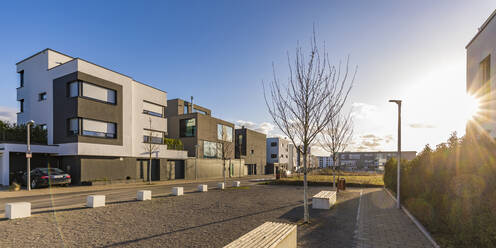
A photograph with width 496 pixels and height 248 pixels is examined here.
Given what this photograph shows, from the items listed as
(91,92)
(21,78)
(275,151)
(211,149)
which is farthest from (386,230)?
(275,151)

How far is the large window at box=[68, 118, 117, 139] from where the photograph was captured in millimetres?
22094

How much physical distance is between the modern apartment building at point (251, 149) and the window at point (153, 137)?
72.8 feet

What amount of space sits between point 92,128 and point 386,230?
2430 cm

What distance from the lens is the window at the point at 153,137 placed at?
28938mm

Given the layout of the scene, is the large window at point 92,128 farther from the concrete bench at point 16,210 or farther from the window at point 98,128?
the concrete bench at point 16,210

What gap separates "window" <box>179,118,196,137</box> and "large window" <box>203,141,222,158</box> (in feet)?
8.76

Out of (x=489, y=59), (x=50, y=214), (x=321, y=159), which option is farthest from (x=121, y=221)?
(x=321, y=159)

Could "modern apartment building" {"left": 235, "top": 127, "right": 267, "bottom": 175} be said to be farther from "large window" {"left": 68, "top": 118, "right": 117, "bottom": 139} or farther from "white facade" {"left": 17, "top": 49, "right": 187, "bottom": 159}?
"large window" {"left": 68, "top": 118, "right": 117, "bottom": 139}

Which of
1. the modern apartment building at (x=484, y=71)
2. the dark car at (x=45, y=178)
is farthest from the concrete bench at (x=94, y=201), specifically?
the modern apartment building at (x=484, y=71)

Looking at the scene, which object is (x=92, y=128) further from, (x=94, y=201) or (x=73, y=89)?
(x=94, y=201)

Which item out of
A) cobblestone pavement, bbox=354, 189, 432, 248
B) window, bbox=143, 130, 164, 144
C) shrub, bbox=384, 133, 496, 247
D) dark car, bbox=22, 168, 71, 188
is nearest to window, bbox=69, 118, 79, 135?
dark car, bbox=22, 168, 71, 188

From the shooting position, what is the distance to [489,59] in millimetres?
12141

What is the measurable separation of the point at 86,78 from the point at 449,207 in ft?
87.0

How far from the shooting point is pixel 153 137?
29.9 metres
